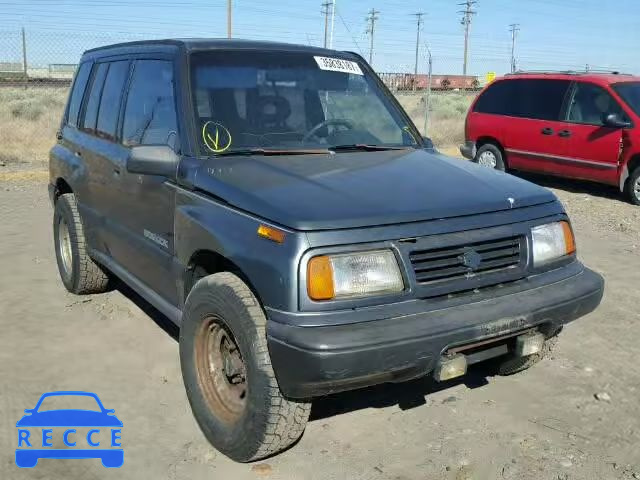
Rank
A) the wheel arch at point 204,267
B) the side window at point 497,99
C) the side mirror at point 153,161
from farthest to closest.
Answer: the side window at point 497,99 < the side mirror at point 153,161 < the wheel arch at point 204,267

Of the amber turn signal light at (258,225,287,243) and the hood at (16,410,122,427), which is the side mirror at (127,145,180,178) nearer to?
the amber turn signal light at (258,225,287,243)

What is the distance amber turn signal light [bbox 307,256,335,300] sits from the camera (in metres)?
2.60

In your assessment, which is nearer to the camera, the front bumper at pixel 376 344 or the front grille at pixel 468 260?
the front bumper at pixel 376 344

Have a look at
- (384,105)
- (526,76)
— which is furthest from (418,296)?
(526,76)

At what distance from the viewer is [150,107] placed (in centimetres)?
391

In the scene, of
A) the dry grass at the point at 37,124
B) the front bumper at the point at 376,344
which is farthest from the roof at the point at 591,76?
the front bumper at the point at 376,344

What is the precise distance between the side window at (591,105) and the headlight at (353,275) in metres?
7.78

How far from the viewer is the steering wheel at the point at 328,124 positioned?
3775 mm

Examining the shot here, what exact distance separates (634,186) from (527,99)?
2.30 metres

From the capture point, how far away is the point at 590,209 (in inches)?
359

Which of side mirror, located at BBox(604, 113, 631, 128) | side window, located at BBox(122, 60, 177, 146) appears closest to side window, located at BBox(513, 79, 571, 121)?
side mirror, located at BBox(604, 113, 631, 128)

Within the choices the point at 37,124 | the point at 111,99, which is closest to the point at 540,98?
the point at 111,99

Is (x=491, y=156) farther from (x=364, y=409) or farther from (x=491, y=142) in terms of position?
(x=364, y=409)

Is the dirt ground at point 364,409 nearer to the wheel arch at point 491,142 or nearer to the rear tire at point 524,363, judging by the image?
the rear tire at point 524,363
